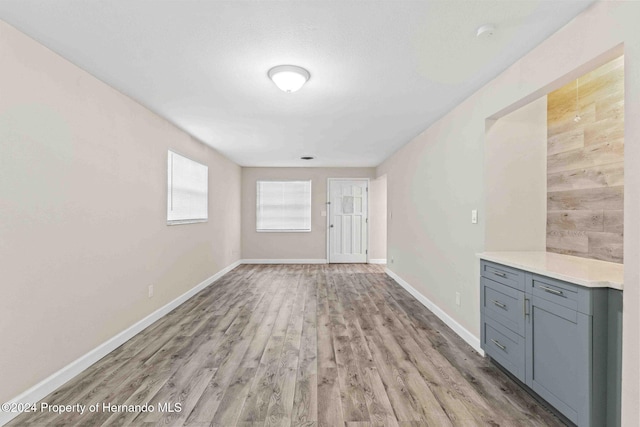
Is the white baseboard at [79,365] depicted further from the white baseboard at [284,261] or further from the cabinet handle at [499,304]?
the white baseboard at [284,261]

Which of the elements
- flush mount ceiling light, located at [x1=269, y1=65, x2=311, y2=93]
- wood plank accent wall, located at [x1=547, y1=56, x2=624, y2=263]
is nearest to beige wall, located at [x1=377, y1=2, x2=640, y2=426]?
wood plank accent wall, located at [x1=547, y1=56, x2=624, y2=263]

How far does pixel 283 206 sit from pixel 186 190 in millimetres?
3310

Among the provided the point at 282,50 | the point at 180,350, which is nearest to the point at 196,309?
the point at 180,350

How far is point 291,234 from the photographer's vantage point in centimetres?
743

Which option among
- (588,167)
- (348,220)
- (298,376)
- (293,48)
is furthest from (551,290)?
(348,220)

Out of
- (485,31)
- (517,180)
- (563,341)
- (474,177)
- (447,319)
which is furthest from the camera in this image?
(447,319)

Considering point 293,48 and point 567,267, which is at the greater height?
point 293,48

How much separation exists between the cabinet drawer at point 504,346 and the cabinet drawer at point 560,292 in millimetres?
402

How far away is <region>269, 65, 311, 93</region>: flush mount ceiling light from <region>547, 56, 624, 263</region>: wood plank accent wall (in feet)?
7.23

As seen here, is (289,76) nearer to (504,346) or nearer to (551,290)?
(551,290)

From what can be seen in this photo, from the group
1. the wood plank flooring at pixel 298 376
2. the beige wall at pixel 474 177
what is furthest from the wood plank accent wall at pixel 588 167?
the wood plank flooring at pixel 298 376

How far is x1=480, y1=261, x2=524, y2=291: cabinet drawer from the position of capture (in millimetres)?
2135

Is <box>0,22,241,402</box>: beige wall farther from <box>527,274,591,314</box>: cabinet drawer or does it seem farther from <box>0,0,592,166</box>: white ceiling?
<box>527,274,591,314</box>: cabinet drawer

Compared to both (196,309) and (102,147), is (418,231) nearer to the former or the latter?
(196,309)
